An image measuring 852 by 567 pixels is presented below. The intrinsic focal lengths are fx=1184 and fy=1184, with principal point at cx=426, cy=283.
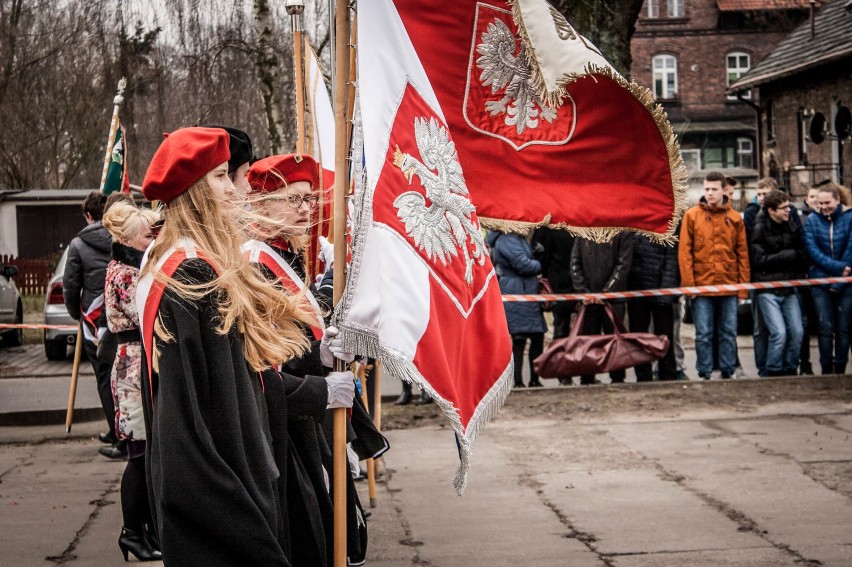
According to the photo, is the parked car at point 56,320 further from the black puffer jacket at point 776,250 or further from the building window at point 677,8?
the building window at point 677,8

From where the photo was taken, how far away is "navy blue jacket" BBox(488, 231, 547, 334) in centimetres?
1109

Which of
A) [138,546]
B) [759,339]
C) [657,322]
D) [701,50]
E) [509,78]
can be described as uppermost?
[701,50]

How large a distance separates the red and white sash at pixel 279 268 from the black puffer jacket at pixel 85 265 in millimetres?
5016

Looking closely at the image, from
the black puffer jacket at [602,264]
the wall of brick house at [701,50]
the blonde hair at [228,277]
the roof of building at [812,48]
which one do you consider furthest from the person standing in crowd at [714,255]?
the wall of brick house at [701,50]

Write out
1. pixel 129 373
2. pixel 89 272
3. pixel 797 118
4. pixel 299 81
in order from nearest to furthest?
pixel 299 81 < pixel 129 373 < pixel 89 272 < pixel 797 118

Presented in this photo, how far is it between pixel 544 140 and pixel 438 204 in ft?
2.67

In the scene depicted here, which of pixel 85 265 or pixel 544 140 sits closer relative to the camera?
pixel 544 140

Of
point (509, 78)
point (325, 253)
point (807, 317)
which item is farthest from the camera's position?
point (807, 317)

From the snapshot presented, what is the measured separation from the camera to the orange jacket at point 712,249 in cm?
1130

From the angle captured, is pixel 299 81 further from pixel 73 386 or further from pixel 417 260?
pixel 73 386

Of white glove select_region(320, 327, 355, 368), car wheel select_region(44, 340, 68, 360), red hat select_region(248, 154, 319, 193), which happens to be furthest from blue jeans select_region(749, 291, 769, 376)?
car wheel select_region(44, 340, 68, 360)

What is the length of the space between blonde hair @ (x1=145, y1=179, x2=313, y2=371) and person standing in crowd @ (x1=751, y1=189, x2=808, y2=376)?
8.94 m

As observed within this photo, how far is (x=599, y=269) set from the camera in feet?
37.1

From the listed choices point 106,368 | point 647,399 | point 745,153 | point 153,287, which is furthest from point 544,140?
point 745,153
